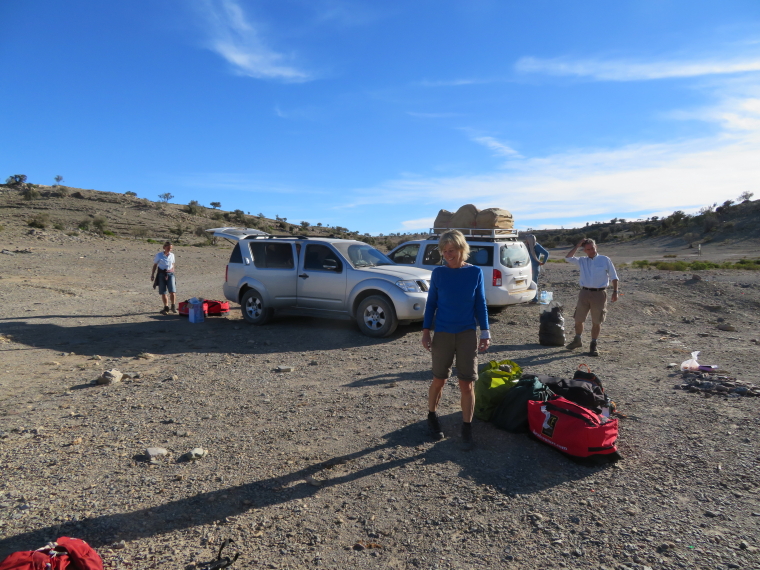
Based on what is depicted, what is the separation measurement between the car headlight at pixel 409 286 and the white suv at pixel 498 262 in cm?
168

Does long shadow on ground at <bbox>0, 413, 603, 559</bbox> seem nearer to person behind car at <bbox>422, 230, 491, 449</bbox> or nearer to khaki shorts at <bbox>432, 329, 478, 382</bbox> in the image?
person behind car at <bbox>422, 230, 491, 449</bbox>

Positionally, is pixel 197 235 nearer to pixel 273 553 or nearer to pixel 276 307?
pixel 276 307

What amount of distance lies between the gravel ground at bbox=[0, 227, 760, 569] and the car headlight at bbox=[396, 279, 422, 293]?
118cm

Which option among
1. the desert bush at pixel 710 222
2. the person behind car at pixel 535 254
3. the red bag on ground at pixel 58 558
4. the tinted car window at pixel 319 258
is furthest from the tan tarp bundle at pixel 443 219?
the desert bush at pixel 710 222

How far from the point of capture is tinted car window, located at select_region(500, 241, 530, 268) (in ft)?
34.2

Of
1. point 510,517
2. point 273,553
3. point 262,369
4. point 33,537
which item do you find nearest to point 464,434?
point 510,517

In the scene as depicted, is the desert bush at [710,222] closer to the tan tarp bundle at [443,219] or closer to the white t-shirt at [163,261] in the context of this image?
the tan tarp bundle at [443,219]

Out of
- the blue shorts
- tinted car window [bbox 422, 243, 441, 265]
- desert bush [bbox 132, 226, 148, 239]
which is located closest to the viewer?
tinted car window [bbox 422, 243, 441, 265]

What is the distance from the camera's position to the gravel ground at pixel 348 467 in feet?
10.1

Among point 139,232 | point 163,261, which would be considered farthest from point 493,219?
point 139,232

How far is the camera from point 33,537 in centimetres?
304

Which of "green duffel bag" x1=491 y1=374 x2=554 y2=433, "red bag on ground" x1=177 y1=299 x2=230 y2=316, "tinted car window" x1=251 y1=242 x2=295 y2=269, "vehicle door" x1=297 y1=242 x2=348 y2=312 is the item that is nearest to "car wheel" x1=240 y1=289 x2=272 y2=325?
"tinted car window" x1=251 y1=242 x2=295 y2=269

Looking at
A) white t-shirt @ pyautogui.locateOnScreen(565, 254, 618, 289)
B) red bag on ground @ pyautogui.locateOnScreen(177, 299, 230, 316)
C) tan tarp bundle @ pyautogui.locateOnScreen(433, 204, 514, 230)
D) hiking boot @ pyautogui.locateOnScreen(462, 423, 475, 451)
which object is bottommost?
hiking boot @ pyautogui.locateOnScreen(462, 423, 475, 451)

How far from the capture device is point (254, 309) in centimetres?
1066
